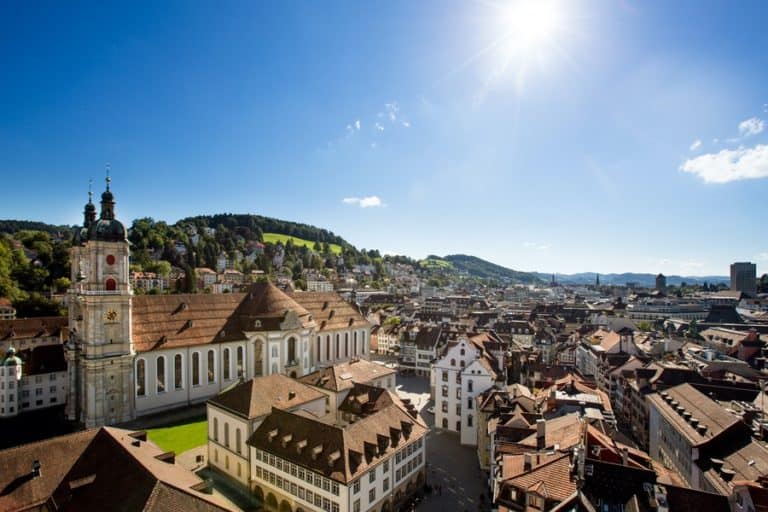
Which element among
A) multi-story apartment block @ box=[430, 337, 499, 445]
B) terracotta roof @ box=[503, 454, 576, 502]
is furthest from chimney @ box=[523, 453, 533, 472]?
multi-story apartment block @ box=[430, 337, 499, 445]

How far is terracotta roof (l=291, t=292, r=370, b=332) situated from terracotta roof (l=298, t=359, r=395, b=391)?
1432cm

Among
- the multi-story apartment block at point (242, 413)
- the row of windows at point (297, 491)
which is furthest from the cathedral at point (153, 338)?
the row of windows at point (297, 491)

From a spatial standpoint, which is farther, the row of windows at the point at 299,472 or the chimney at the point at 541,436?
the chimney at the point at 541,436

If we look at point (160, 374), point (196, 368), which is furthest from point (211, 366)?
point (160, 374)

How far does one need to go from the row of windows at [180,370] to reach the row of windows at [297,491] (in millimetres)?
21295

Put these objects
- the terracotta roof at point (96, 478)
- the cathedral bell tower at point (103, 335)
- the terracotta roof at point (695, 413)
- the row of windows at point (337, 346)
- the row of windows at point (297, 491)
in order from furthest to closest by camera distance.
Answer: the row of windows at point (337, 346) → the cathedral bell tower at point (103, 335) → the terracotta roof at point (695, 413) → the row of windows at point (297, 491) → the terracotta roof at point (96, 478)

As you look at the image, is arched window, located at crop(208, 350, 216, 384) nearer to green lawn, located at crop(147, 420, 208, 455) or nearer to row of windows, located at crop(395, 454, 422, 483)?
green lawn, located at crop(147, 420, 208, 455)

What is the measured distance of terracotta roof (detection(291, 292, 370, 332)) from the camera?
2502 inches

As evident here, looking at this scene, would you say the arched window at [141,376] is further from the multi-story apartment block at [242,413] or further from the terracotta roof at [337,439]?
the terracotta roof at [337,439]

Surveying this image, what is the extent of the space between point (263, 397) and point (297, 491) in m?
8.37

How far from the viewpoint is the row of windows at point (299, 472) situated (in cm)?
2670

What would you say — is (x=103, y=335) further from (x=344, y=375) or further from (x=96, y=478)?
(x=96, y=478)

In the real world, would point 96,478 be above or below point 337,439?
above

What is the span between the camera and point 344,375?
44375mm
